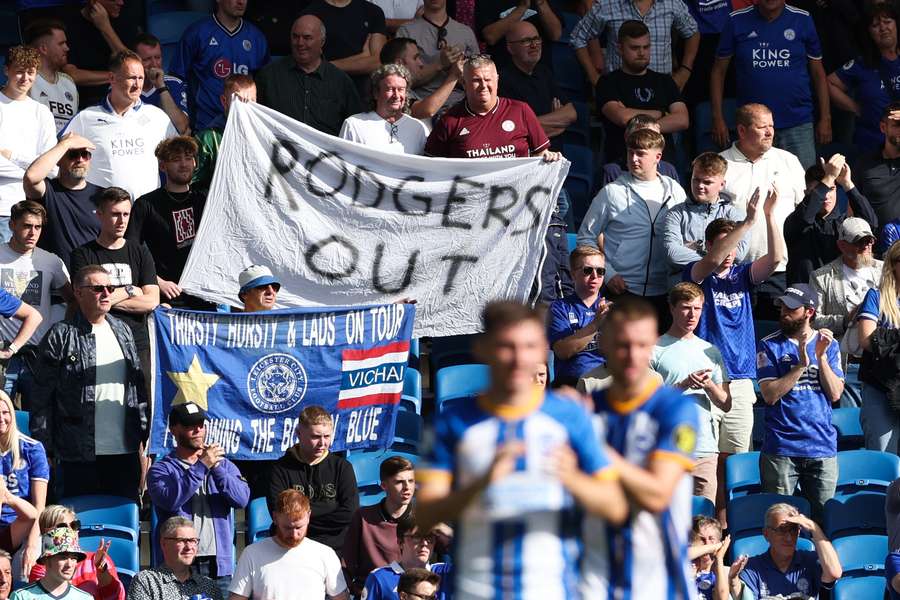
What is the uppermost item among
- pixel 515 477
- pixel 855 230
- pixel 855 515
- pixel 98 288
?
pixel 855 230

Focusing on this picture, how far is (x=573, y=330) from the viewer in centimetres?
1016

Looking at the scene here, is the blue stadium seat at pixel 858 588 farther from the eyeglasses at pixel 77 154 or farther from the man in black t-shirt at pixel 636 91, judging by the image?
the eyeglasses at pixel 77 154

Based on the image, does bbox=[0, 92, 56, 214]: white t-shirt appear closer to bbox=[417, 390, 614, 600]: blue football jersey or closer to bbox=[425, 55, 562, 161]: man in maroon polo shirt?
bbox=[425, 55, 562, 161]: man in maroon polo shirt

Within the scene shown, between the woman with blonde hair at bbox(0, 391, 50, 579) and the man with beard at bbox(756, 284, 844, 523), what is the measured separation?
436cm

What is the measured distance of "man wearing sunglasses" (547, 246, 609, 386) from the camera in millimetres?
10039

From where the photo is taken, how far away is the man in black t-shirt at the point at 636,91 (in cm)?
1278

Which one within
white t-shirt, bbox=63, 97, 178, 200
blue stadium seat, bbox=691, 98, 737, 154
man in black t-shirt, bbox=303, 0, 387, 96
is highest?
man in black t-shirt, bbox=303, 0, 387, 96

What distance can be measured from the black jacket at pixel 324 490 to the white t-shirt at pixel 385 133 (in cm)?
283

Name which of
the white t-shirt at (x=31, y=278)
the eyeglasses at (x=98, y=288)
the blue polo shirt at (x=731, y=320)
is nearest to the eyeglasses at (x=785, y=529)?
the blue polo shirt at (x=731, y=320)

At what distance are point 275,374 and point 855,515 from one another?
366 cm

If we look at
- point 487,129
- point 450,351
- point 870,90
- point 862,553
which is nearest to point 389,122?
point 487,129

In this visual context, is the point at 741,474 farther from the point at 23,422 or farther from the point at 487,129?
the point at 23,422

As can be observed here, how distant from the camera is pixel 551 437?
493 centimetres

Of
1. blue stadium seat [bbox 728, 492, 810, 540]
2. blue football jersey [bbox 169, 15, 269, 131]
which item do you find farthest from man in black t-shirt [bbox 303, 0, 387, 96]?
blue stadium seat [bbox 728, 492, 810, 540]
